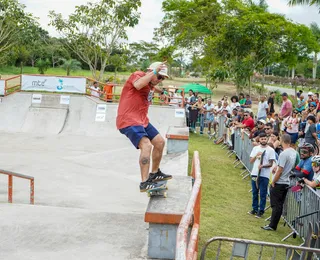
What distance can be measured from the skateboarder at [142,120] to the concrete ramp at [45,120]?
1555 centimetres

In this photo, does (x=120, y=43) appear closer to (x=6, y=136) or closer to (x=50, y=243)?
(x=6, y=136)

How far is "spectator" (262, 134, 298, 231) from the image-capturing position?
7793 millimetres

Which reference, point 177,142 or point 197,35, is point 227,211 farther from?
point 197,35

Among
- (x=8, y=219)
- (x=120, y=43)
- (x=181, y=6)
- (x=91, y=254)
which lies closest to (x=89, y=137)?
(x=8, y=219)

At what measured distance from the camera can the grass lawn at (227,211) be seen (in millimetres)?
7237

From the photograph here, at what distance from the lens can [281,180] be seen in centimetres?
789

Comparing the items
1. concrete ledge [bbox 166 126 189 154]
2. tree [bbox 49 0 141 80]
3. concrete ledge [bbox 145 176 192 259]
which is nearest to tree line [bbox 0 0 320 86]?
tree [bbox 49 0 141 80]

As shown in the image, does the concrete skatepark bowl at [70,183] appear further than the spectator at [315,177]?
No

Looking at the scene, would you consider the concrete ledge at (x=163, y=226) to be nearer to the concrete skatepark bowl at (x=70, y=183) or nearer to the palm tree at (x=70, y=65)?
the concrete skatepark bowl at (x=70, y=183)

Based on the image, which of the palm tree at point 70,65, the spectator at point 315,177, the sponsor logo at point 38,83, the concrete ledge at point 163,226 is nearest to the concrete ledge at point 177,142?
the spectator at point 315,177

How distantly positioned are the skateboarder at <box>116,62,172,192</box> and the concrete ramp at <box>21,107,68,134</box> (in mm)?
15553

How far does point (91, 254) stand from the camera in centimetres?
473

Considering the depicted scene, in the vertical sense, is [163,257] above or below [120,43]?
below

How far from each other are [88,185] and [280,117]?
27.7 feet
